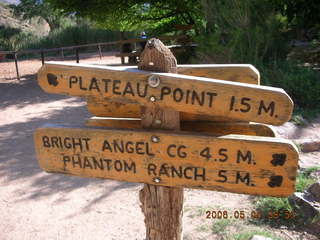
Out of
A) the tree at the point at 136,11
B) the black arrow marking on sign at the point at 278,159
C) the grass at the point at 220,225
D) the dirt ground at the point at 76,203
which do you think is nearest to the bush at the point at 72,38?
the tree at the point at 136,11

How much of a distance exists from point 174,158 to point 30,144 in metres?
4.13

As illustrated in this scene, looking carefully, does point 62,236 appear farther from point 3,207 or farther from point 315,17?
point 315,17

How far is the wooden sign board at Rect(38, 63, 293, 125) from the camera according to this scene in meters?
1.11

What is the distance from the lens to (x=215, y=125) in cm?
143

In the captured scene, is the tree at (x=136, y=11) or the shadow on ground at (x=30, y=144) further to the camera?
the tree at (x=136, y=11)

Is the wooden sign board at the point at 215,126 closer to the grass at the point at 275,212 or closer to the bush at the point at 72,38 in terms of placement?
the grass at the point at 275,212

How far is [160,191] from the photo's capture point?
1.50 metres

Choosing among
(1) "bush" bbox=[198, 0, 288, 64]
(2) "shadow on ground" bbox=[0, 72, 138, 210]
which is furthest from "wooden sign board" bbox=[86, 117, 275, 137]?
(1) "bush" bbox=[198, 0, 288, 64]

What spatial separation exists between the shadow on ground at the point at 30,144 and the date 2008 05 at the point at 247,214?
3.45ft

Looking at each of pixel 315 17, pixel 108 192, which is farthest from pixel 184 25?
pixel 108 192

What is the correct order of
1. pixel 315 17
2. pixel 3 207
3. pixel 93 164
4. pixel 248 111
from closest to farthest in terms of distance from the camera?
pixel 248 111
pixel 93 164
pixel 3 207
pixel 315 17

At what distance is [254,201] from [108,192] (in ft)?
4.91

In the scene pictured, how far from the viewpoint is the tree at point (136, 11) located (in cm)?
945

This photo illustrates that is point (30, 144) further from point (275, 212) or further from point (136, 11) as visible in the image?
point (136, 11)
